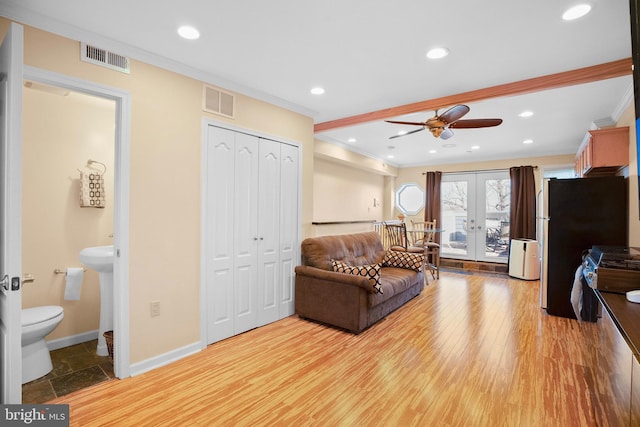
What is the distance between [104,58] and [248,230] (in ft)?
6.14

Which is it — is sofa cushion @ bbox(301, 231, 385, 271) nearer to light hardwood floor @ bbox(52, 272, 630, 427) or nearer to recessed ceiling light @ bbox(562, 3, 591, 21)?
light hardwood floor @ bbox(52, 272, 630, 427)

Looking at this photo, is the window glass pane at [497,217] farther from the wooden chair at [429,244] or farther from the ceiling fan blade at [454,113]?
the ceiling fan blade at [454,113]

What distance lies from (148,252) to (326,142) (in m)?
3.60

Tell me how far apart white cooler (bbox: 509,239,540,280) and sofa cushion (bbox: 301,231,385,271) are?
3.10 metres

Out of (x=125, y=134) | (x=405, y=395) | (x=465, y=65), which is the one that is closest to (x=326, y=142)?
(x=465, y=65)

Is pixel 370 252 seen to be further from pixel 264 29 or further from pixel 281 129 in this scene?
pixel 264 29

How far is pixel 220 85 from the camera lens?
2969 millimetres

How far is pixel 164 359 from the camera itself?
257 cm

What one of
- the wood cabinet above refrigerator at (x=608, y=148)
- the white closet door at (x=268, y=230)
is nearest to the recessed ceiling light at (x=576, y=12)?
the wood cabinet above refrigerator at (x=608, y=148)

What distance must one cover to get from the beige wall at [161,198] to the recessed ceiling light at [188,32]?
20.0 inches

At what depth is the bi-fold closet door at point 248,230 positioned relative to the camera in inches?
116

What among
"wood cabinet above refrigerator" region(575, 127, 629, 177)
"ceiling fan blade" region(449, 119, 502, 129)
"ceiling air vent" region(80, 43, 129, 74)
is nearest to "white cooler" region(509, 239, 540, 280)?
"wood cabinet above refrigerator" region(575, 127, 629, 177)

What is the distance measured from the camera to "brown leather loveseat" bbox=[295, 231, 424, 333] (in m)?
3.19

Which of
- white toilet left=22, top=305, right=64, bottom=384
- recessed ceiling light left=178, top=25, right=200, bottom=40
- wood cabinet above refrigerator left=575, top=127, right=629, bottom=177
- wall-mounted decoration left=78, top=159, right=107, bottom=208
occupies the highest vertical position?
recessed ceiling light left=178, top=25, right=200, bottom=40
